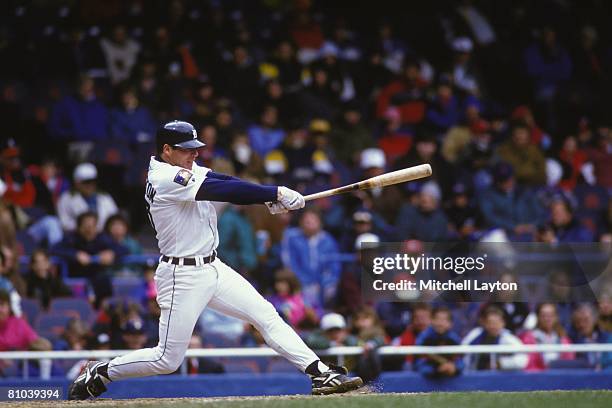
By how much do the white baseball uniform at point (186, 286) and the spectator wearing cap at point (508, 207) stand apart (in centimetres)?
509

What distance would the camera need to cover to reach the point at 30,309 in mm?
10500

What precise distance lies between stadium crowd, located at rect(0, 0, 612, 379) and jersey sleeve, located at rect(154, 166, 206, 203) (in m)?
2.43

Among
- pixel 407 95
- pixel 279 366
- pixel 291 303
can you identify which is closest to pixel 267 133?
pixel 407 95

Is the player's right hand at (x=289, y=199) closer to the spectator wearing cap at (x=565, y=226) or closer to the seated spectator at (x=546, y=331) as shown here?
the seated spectator at (x=546, y=331)

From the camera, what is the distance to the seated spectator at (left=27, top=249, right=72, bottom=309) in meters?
10.6

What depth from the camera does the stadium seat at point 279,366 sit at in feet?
32.7

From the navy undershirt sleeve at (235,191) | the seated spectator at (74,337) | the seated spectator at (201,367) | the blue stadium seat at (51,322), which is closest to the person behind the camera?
the navy undershirt sleeve at (235,191)

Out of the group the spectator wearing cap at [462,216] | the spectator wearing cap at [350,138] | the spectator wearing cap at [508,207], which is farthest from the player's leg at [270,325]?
the spectator wearing cap at [350,138]

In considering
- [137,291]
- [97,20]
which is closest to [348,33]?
[97,20]

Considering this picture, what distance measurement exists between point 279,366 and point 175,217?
312cm

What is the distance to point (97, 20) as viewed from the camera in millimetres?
13859

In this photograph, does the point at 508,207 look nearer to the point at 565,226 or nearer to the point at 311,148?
the point at 565,226

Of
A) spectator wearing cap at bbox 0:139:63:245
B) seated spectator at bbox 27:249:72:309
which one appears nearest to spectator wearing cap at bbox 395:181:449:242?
seated spectator at bbox 27:249:72:309

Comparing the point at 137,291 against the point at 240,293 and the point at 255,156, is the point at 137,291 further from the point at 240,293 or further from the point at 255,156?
the point at 240,293
